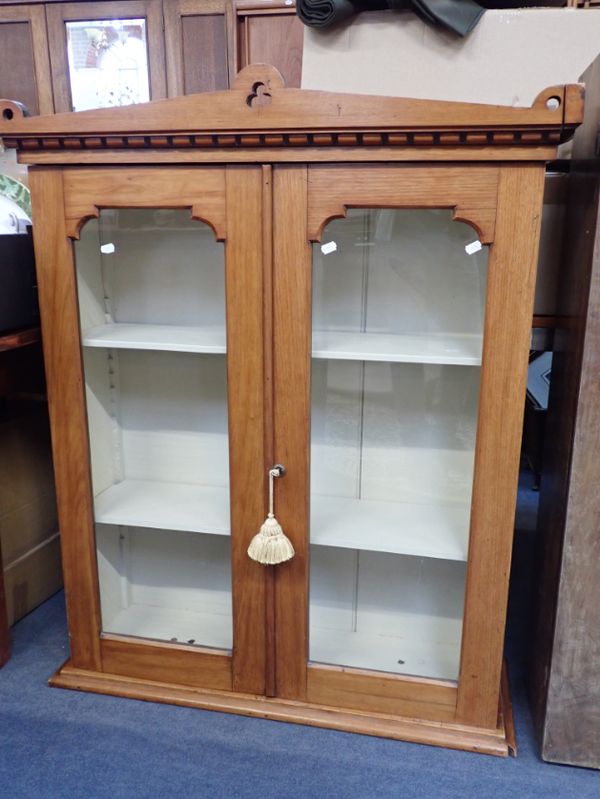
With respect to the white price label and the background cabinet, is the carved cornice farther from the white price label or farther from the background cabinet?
the background cabinet

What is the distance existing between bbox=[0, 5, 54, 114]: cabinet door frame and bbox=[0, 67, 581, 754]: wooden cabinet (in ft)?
4.82

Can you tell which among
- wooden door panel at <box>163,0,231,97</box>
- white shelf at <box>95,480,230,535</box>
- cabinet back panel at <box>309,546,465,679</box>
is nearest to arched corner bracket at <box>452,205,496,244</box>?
cabinet back panel at <box>309,546,465,679</box>

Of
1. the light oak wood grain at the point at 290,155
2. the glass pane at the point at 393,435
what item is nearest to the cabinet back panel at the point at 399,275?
the glass pane at the point at 393,435

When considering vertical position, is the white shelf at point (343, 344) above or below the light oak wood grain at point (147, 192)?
below

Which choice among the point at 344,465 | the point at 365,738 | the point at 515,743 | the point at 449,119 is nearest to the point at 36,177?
the point at 449,119

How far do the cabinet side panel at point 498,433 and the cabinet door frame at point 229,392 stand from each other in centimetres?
44

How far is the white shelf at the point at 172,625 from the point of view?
1.49 m

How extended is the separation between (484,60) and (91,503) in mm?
1219

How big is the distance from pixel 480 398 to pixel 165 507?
793 millimetres

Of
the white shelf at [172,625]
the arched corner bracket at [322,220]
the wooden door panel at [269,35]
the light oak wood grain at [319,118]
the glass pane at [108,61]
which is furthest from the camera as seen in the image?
the glass pane at [108,61]

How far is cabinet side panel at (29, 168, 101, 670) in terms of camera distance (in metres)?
1.28

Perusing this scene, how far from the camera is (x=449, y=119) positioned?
1.06 m

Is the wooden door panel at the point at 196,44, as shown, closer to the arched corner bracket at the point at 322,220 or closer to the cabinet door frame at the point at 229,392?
the cabinet door frame at the point at 229,392

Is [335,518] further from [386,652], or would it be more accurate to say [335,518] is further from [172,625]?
[172,625]
